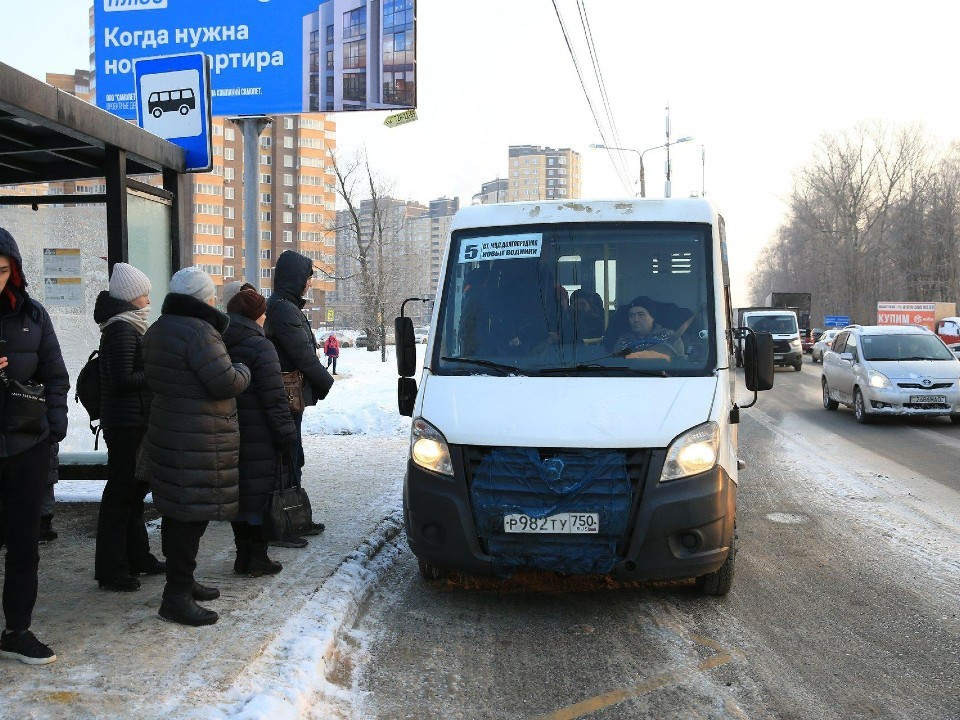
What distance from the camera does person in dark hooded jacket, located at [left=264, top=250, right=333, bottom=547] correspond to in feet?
20.8

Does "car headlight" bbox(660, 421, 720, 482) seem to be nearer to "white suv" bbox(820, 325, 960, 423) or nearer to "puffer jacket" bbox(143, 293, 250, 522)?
"puffer jacket" bbox(143, 293, 250, 522)

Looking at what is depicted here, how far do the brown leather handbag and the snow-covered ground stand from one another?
0.99 meters

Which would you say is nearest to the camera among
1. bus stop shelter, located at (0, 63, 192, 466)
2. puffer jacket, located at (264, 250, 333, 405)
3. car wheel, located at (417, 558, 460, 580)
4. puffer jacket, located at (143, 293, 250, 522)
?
puffer jacket, located at (143, 293, 250, 522)

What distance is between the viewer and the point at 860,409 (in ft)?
51.9

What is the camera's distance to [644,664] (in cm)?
454

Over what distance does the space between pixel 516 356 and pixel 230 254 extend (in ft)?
359

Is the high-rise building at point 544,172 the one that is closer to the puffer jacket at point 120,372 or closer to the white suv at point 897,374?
the white suv at point 897,374

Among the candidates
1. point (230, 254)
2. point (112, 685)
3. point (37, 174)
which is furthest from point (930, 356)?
point (230, 254)

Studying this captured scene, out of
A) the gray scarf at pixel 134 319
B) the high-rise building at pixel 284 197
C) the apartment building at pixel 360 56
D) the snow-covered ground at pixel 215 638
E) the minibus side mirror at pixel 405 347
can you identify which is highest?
the high-rise building at pixel 284 197

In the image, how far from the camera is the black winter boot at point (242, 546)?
18.3 feet

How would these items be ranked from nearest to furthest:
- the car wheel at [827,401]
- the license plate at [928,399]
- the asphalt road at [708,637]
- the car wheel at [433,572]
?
the asphalt road at [708,637] < the car wheel at [433,572] < the license plate at [928,399] < the car wheel at [827,401]

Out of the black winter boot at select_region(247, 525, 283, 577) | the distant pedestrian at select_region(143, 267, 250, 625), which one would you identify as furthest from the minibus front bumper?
the distant pedestrian at select_region(143, 267, 250, 625)

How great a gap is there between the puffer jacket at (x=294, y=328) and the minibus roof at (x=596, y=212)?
119cm

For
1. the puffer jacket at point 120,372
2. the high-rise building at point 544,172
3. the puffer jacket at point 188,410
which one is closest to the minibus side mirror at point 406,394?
the puffer jacket at point 120,372
